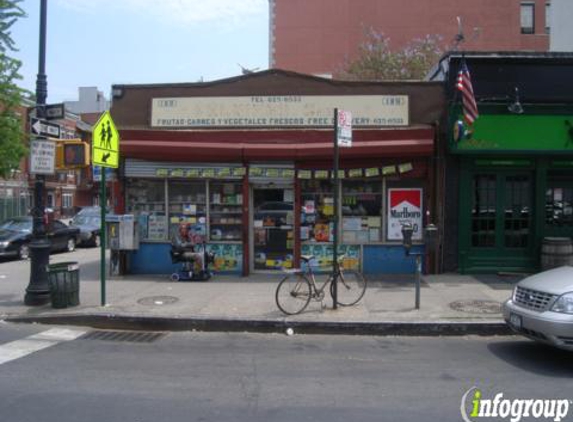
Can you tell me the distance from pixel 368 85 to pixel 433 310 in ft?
19.4

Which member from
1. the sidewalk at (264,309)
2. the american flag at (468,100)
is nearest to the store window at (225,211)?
the sidewalk at (264,309)

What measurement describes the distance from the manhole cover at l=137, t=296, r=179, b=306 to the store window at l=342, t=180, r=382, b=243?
456 centimetres

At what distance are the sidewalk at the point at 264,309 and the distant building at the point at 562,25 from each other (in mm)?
12840

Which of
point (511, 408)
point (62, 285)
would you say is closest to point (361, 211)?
point (62, 285)

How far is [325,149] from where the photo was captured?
41.5 feet

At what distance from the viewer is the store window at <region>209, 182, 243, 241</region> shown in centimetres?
1355

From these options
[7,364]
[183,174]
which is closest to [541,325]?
[7,364]

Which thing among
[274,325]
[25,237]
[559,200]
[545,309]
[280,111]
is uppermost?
[280,111]

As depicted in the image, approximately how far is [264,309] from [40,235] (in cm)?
445

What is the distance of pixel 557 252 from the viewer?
1241 cm

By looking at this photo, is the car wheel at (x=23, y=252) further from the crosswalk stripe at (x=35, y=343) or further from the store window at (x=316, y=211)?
the crosswalk stripe at (x=35, y=343)

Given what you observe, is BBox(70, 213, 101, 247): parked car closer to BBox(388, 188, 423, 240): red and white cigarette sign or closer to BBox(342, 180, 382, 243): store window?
BBox(342, 180, 382, 243): store window

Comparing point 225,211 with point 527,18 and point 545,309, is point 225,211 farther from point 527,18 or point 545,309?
point 527,18

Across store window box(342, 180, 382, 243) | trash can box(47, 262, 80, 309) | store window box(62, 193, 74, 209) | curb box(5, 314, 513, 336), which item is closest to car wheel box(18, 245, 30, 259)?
trash can box(47, 262, 80, 309)
